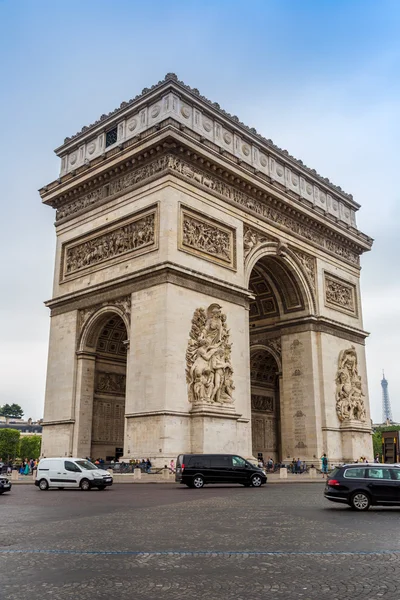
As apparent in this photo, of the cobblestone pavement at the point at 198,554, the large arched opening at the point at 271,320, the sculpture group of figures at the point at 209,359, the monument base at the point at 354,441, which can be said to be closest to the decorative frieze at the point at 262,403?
the large arched opening at the point at 271,320

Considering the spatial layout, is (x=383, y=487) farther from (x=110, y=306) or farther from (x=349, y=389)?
(x=349, y=389)

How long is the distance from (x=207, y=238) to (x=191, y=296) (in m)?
3.55

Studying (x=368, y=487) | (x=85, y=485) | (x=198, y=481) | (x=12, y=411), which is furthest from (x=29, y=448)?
(x=368, y=487)

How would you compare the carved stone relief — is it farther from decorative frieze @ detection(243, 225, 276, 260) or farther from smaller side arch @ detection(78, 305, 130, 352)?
smaller side arch @ detection(78, 305, 130, 352)

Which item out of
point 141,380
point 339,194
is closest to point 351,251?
point 339,194

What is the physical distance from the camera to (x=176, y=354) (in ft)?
87.6

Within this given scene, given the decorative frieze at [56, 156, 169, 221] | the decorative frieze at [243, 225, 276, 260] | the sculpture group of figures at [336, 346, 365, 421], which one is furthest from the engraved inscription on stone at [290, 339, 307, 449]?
the decorative frieze at [56, 156, 169, 221]

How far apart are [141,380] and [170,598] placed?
2172cm

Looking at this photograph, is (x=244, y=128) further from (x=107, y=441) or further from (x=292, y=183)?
(x=107, y=441)

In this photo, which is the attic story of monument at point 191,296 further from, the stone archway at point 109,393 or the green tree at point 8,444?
the green tree at point 8,444

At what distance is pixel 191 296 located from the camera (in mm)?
28359

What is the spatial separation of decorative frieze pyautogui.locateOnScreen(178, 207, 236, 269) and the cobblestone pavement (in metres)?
17.5

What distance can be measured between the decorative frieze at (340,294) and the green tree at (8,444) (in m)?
65.3

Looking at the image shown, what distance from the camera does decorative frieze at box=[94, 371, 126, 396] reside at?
32.1m
